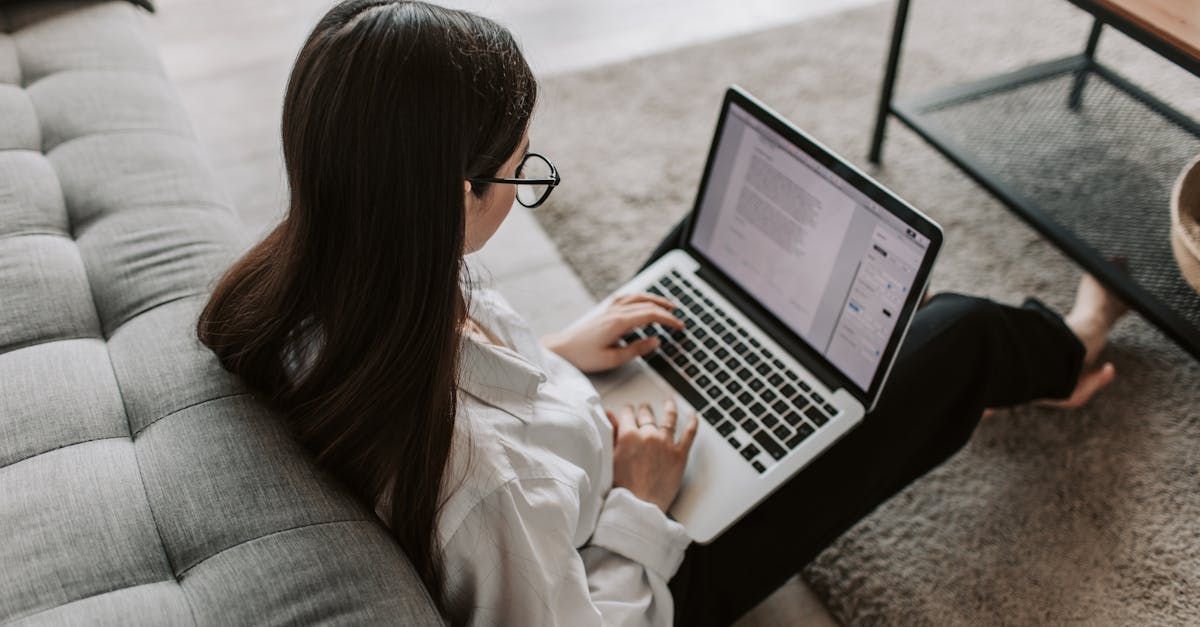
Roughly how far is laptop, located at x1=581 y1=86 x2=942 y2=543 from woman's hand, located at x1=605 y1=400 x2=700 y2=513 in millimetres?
40

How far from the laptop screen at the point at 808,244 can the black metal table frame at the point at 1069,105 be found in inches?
23.4

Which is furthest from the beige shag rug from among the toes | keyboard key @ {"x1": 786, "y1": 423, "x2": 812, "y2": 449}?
keyboard key @ {"x1": 786, "y1": 423, "x2": 812, "y2": 449}

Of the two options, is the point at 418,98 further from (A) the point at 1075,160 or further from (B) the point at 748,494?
(A) the point at 1075,160

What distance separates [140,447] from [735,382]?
635mm

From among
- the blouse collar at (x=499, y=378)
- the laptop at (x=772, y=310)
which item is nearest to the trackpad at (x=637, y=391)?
the laptop at (x=772, y=310)

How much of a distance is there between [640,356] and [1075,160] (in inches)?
45.3

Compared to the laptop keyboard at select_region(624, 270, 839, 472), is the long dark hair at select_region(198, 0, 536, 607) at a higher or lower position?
higher

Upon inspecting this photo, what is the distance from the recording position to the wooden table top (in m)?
1.29

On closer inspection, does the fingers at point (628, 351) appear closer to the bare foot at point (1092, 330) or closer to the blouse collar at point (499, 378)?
the blouse collar at point (499, 378)

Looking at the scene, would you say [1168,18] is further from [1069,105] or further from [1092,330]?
[1069,105]

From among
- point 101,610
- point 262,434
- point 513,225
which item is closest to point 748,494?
point 262,434

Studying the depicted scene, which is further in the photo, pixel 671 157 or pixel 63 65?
pixel 671 157

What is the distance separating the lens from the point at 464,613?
84 cm

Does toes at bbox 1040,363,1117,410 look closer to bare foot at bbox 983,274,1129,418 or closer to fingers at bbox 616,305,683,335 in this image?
bare foot at bbox 983,274,1129,418
